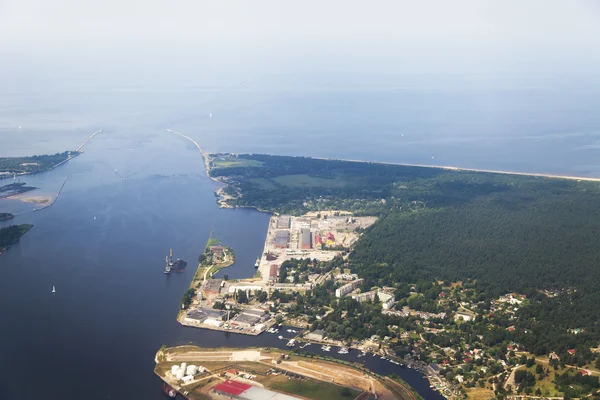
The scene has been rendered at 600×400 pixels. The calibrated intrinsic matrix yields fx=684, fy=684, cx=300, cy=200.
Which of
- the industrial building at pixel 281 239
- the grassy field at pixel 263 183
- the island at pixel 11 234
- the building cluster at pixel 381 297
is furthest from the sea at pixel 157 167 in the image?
the building cluster at pixel 381 297

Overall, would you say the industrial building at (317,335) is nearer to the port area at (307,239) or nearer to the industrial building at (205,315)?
the industrial building at (205,315)

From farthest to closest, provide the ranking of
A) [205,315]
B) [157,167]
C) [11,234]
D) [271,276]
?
[157,167] → [11,234] → [271,276] → [205,315]

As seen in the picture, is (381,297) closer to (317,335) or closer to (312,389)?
(317,335)

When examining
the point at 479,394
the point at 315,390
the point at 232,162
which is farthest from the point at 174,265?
the point at 232,162

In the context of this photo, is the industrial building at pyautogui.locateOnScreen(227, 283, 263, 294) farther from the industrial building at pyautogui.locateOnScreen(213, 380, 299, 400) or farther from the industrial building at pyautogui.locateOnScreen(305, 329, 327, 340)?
the industrial building at pyautogui.locateOnScreen(213, 380, 299, 400)

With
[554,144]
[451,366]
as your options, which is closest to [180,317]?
[451,366]
